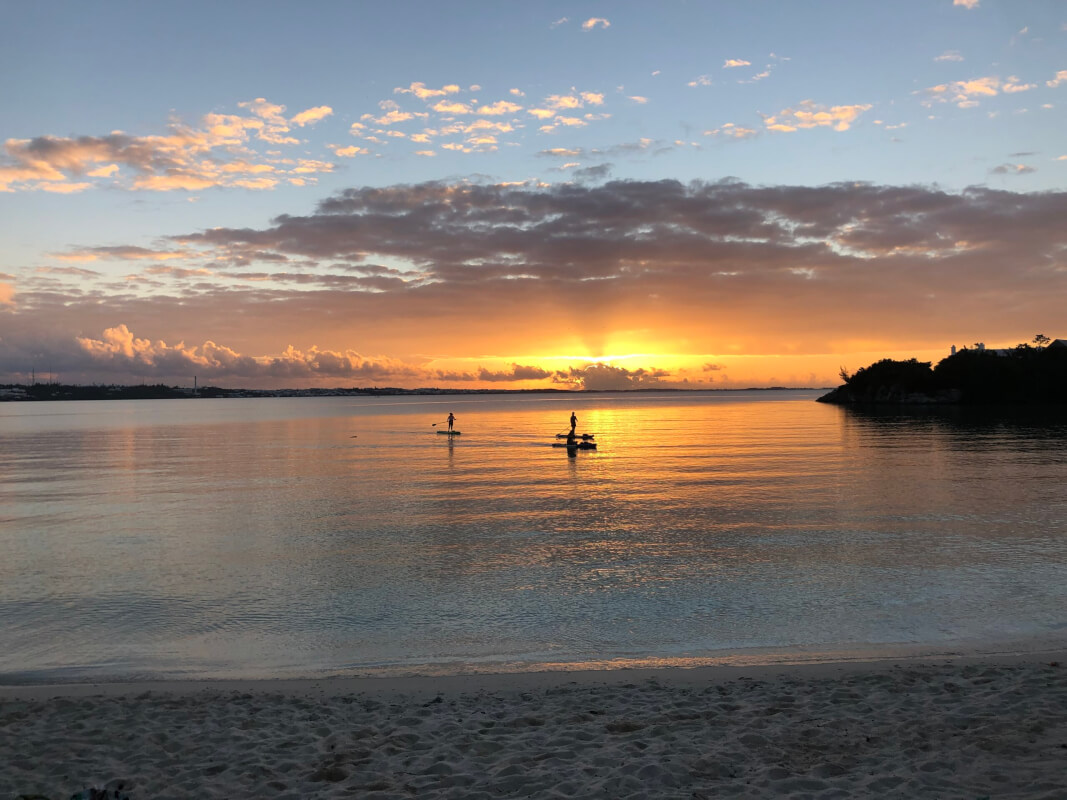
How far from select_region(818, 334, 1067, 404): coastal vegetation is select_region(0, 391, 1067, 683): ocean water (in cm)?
9295

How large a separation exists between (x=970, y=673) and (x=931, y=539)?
37.4ft

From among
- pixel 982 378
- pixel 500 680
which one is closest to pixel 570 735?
pixel 500 680

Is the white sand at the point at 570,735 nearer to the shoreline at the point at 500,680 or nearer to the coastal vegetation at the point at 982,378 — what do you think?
the shoreline at the point at 500,680

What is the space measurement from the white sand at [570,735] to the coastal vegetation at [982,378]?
12755cm

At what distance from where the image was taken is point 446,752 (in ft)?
24.0

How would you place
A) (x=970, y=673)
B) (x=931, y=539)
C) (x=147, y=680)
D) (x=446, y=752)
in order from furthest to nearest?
(x=931, y=539), (x=147, y=680), (x=970, y=673), (x=446, y=752)

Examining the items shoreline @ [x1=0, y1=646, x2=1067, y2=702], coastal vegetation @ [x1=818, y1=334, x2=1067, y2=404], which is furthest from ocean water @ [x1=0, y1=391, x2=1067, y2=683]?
coastal vegetation @ [x1=818, y1=334, x2=1067, y2=404]

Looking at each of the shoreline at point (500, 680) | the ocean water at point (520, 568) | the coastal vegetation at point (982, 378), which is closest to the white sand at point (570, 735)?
the shoreline at point (500, 680)

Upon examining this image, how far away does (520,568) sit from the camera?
665 inches

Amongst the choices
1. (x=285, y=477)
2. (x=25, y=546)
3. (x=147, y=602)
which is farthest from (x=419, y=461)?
(x=147, y=602)

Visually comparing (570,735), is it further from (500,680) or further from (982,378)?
(982,378)

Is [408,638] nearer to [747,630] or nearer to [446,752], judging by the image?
[446,752]

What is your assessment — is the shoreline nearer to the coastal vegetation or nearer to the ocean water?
the ocean water

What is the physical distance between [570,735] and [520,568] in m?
9.23
